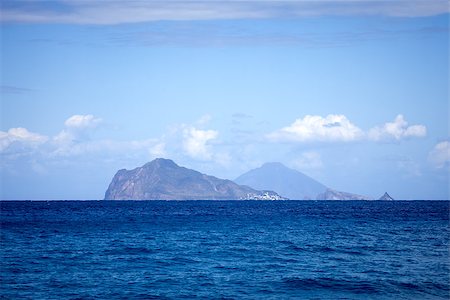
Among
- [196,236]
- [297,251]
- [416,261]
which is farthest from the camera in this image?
[196,236]

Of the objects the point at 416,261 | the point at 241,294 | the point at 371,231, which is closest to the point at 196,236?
the point at 371,231

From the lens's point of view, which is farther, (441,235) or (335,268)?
(441,235)

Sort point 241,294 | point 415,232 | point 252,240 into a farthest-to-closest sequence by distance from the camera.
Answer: point 415,232
point 252,240
point 241,294

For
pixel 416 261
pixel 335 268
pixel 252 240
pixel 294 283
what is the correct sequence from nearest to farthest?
1. pixel 294 283
2. pixel 335 268
3. pixel 416 261
4. pixel 252 240

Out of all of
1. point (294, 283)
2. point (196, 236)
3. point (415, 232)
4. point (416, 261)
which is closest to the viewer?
point (294, 283)

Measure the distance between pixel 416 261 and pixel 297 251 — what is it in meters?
11.5

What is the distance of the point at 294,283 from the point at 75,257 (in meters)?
21.0

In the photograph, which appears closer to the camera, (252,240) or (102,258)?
(102,258)

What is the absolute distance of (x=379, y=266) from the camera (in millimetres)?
44281

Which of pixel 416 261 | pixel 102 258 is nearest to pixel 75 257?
pixel 102 258

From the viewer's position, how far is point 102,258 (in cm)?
4819

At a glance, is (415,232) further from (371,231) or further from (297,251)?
(297,251)

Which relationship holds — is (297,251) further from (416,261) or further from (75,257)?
(75,257)

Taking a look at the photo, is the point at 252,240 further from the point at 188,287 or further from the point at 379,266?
the point at 188,287
